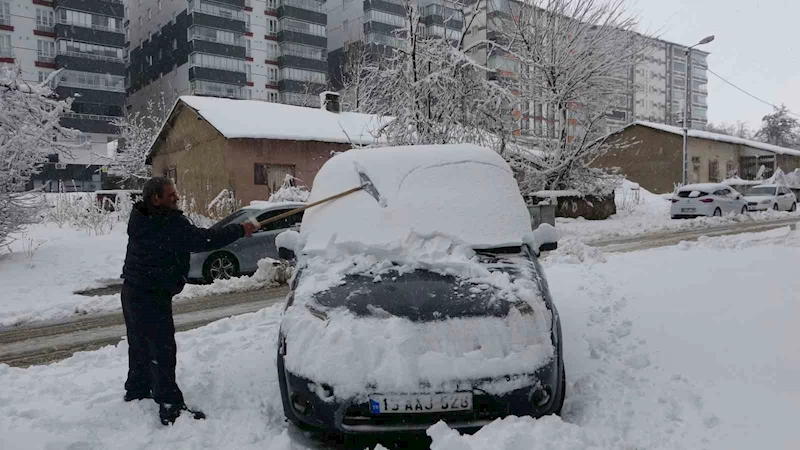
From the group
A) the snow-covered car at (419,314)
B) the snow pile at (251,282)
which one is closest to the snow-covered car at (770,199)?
the snow pile at (251,282)

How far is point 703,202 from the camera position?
20812mm

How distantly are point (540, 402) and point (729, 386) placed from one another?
5.15ft

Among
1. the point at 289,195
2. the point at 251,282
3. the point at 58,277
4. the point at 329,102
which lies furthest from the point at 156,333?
the point at 329,102

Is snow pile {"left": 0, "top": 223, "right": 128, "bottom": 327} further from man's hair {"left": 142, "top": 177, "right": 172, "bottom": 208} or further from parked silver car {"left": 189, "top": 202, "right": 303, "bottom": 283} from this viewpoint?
man's hair {"left": 142, "top": 177, "right": 172, "bottom": 208}

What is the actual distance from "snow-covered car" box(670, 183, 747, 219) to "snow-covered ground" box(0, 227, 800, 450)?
641 inches

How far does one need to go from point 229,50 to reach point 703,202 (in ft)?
176

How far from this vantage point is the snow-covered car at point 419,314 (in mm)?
2902

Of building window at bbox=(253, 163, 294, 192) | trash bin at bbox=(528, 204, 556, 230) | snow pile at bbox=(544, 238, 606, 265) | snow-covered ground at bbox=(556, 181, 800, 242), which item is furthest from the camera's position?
building window at bbox=(253, 163, 294, 192)

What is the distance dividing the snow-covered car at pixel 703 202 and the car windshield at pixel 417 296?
66.3ft

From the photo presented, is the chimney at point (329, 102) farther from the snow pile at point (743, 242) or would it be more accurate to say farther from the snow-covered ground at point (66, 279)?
the snow pile at point (743, 242)

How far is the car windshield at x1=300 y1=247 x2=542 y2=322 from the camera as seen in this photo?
10.4 feet

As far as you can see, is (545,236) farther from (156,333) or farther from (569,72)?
(569,72)

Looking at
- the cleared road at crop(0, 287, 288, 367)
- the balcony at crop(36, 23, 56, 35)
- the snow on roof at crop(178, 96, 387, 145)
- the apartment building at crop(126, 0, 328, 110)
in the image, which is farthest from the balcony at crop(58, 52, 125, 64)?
the cleared road at crop(0, 287, 288, 367)

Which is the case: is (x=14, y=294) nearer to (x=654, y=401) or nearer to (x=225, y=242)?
(x=225, y=242)
